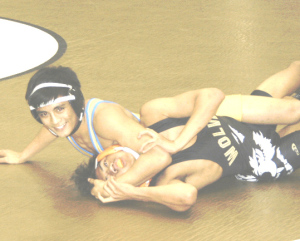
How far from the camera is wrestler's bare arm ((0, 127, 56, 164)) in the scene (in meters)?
2.63

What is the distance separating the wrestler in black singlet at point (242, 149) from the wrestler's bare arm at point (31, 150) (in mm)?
514

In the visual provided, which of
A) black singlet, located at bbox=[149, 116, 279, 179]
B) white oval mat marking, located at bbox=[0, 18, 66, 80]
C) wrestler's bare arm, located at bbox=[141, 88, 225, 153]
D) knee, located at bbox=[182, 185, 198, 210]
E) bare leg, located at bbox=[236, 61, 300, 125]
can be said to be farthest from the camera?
white oval mat marking, located at bbox=[0, 18, 66, 80]

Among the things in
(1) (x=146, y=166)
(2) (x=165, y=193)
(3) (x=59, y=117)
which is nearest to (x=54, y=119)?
(3) (x=59, y=117)

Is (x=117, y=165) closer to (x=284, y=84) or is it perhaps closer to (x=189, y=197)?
(x=189, y=197)

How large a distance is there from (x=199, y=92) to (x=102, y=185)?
1.67 feet

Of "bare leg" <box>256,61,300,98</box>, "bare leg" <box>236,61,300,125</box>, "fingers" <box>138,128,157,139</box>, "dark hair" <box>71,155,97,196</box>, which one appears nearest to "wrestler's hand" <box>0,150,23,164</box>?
"dark hair" <box>71,155,97,196</box>

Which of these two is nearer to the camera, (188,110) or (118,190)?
(118,190)

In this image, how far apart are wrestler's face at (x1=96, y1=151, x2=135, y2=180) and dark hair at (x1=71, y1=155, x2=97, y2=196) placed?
0.34 feet

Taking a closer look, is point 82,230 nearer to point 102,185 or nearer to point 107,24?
point 102,185

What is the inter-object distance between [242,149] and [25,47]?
2431 millimetres

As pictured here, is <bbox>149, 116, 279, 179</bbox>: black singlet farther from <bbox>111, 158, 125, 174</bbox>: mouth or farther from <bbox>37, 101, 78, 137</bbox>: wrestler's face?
<bbox>37, 101, 78, 137</bbox>: wrestler's face

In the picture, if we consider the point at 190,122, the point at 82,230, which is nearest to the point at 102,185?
the point at 82,230

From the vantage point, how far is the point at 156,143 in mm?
2215

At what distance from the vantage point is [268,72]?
12.8 feet
